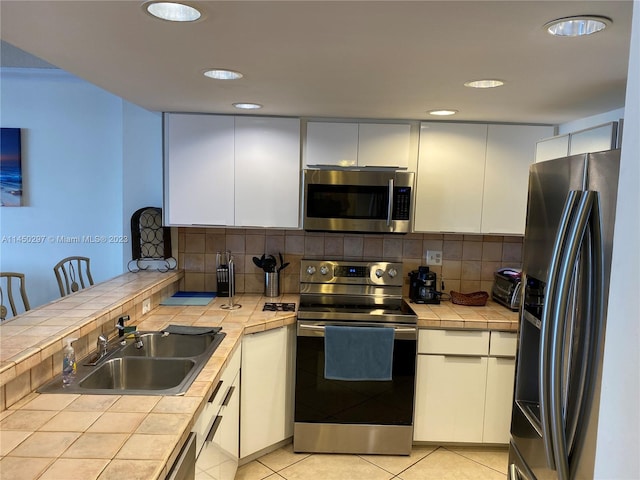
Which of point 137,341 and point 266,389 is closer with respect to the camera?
point 137,341

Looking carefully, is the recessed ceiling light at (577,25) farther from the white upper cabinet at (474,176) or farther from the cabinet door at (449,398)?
the cabinet door at (449,398)

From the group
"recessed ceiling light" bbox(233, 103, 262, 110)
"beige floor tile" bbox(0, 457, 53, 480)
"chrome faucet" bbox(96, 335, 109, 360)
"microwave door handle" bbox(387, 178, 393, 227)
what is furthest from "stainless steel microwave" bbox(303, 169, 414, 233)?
"beige floor tile" bbox(0, 457, 53, 480)

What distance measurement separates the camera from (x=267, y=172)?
280 cm

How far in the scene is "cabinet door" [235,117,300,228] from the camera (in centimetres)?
277

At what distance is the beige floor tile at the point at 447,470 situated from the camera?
2.53m

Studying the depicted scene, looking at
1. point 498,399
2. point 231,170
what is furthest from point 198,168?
point 498,399

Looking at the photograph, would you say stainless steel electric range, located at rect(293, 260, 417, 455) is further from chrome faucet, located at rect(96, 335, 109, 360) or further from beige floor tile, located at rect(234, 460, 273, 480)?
chrome faucet, located at rect(96, 335, 109, 360)

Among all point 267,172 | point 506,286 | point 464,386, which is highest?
point 267,172

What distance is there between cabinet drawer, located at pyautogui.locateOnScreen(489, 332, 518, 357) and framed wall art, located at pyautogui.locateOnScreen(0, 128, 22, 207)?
153 inches

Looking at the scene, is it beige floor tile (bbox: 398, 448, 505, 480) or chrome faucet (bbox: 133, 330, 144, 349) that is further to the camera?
beige floor tile (bbox: 398, 448, 505, 480)

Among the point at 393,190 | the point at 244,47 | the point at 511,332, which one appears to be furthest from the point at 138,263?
the point at 511,332

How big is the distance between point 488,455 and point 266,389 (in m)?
1.47

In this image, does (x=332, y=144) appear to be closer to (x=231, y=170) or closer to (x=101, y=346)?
(x=231, y=170)

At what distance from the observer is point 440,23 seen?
48.9 inches
